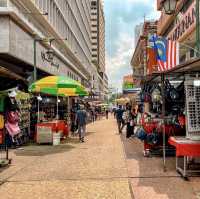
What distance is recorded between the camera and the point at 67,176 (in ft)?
33.8

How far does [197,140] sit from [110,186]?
2.45 metres

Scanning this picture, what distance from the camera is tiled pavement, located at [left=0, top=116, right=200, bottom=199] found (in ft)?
27.3

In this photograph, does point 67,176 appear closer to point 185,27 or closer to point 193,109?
point 193,109

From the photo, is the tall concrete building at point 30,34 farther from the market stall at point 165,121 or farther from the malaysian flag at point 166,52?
the market stall at point 165,121

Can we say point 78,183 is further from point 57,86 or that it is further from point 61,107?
point 61,107

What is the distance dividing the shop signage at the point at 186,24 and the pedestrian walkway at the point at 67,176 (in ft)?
52.8

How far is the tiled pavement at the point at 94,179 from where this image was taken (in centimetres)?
831

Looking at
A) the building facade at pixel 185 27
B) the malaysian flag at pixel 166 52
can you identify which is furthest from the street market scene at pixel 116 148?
the building facade at pixel 185 27

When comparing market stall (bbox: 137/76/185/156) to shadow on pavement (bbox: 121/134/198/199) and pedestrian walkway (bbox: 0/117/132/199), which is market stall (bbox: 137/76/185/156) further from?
pedestrian walkway (bbox: 0/117/132/199)

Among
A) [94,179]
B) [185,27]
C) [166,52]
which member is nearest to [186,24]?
[185,27]

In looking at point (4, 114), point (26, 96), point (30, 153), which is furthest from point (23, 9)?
point (4, 114)

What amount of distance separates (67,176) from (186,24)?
22.8 meters

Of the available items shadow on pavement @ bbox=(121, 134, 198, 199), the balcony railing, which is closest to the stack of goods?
shadow on pavement @ bbox=(121, 134, 198, 199)

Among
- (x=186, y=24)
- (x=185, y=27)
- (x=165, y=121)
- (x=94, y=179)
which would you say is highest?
(x=186, y=24)
